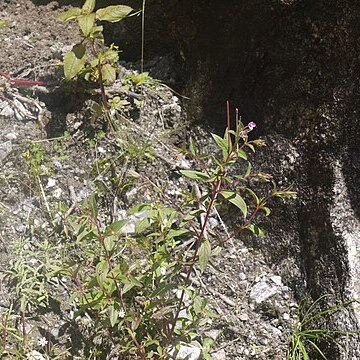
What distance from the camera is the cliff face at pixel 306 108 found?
7.16 feet

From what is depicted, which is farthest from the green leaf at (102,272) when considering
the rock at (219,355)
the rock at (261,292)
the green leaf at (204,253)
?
the rock at (261,292)

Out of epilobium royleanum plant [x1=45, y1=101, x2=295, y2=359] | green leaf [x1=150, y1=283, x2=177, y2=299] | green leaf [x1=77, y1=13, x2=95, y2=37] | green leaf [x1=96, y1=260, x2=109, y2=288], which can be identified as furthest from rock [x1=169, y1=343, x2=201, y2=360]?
green leaf [x1=77, y1=13, x2=95, y2=37]

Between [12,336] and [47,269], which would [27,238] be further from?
[12,336]

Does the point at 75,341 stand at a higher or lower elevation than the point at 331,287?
lower

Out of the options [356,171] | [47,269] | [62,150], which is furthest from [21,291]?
[356,171]

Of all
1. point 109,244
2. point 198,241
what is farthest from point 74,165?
point 198,241

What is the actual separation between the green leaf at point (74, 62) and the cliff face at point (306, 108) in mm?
525

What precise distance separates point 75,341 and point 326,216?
0.95 meters

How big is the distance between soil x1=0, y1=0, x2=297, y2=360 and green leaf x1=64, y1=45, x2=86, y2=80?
24 centimetres

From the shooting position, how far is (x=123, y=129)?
8.50ft

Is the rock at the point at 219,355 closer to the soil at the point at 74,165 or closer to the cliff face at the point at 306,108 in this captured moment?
the soil at the point at 74,165

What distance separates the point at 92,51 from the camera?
2.61 metres

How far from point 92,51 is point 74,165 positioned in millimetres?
465

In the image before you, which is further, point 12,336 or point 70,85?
point 70,85
